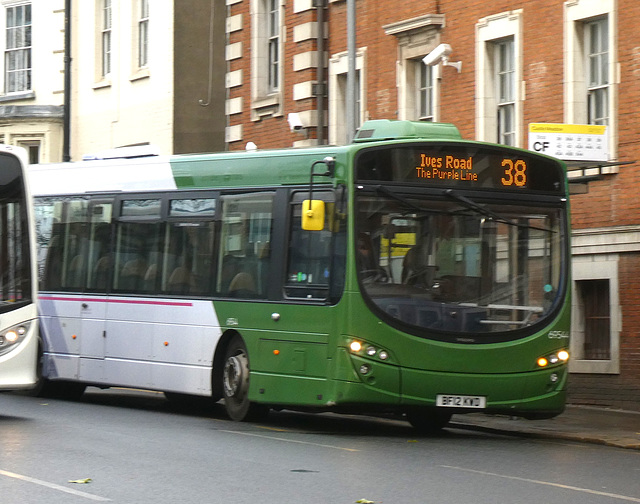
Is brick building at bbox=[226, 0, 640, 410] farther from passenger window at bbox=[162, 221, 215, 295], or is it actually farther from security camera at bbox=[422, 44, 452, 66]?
passenger window at bbox=[162, 221, 215, 295]

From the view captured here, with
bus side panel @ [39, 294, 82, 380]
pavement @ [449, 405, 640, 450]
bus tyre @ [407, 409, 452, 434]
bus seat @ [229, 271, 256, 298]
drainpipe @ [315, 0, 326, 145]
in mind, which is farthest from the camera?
drainpipe @ [315, 0, 326, 145]

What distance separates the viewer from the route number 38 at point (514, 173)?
16469mm

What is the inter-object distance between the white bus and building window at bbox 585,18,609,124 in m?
9.40

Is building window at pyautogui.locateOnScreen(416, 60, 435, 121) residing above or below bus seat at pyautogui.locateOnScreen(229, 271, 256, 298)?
above

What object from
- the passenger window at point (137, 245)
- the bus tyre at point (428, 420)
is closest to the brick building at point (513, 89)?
the bus tyre at point (428, 420)

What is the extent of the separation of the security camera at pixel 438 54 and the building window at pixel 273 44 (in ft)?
22.0

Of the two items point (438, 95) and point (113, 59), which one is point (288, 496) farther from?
point (113, 59)

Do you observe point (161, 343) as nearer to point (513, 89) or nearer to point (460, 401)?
point (460, 401)

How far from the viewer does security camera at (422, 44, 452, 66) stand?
1014 inches

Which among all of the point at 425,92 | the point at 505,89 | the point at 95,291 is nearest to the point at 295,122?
the point at 425,92

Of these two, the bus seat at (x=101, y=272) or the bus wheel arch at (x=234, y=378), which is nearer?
the bus wheel arch at (x=234, y=378)

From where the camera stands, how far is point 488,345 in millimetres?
16016

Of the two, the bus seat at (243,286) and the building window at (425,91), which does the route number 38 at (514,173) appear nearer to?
the bus seat at (243,286)

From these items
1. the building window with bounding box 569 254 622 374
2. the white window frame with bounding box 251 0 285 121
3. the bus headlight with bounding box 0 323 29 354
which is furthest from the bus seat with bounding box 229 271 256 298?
the white window frame with bounding box 251 0 285 121
